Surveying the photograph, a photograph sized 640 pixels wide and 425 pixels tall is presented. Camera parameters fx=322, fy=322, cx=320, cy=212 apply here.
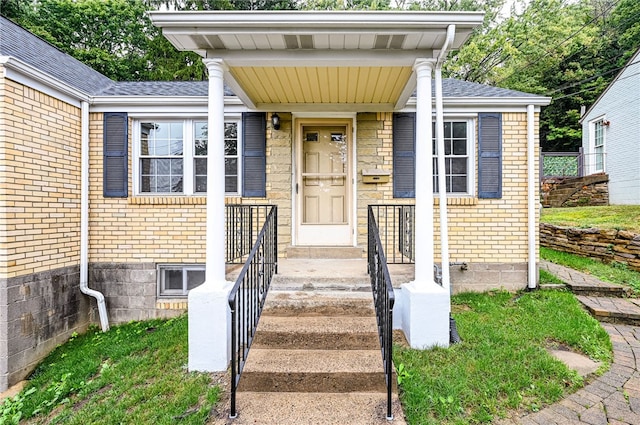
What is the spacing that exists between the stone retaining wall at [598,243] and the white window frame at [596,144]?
6136 millimetres

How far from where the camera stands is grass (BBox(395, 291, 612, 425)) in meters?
2.41

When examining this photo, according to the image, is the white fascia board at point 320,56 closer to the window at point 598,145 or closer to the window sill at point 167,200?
the window sill at point 167,200

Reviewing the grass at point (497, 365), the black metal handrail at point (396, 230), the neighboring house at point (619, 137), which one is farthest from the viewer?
the neighboring house at point (619, 137)

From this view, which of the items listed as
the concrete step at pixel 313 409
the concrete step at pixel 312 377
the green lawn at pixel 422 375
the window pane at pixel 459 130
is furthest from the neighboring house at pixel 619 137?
the concrete step at pixel 313 409

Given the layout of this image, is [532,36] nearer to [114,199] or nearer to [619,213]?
[619,213]

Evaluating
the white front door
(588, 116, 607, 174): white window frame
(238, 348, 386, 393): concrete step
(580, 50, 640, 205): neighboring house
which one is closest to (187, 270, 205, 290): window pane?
the white front door

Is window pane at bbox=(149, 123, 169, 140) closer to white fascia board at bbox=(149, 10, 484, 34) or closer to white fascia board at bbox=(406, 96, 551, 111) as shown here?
white fascia board at bbox=(149, 10, 484, 34)

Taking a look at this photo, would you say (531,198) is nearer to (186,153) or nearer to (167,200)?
(186,153)

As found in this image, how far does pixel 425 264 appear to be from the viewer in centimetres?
324

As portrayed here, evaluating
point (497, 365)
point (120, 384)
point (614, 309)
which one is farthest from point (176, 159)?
point (614, 309)

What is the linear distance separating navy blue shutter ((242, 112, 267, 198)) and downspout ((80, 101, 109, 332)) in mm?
2339

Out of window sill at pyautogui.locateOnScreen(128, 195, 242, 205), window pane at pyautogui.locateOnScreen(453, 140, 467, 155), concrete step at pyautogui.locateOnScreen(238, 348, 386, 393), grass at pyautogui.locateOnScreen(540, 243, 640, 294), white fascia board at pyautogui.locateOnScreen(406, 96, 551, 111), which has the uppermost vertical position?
white fascia board at pyautogui.locateOnScreen(406, 96, 551, 111)

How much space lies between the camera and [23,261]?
3930 millimetres

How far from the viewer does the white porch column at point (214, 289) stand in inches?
117
